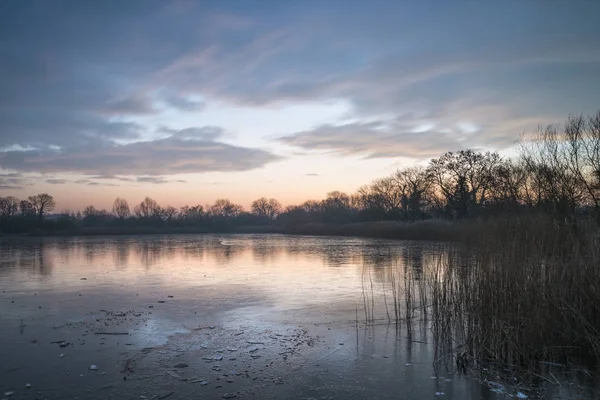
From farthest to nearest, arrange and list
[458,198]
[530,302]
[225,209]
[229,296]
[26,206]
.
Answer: [225,209] < [26,206] < [458,198] < [229,296] < [530,302]

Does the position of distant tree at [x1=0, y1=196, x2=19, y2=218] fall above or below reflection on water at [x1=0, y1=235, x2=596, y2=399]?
above

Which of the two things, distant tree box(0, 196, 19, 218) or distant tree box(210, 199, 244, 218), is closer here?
distant tree box(0, 196, 19, 218)

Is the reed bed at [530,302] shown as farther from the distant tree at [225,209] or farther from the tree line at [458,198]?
the distant tree at [225,209]

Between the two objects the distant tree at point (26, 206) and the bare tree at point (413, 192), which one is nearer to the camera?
the bare tree at point (413, 192)

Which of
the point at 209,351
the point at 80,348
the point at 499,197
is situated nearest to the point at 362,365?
the point at 209,351

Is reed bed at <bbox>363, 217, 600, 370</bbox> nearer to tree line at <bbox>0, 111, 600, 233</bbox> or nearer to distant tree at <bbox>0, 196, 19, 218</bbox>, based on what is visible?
tree line at <bbox>0, 111, 600, 233</bbox>

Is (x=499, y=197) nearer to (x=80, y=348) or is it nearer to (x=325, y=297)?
(x=325, y=297)

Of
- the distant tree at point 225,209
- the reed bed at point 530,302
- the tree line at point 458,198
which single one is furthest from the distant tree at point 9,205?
the reed bed at point 530,302

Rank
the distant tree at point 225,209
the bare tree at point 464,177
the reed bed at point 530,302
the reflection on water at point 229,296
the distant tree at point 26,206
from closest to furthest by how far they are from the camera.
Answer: the reed bed at point 530,302 < the reflection on water at point 229,296 < the bare tree at point 464,177 < the distant tree at point 26,206 < the distant tree at point 225,209

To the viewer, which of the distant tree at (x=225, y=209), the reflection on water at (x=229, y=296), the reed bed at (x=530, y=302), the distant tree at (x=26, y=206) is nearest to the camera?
the reed bed at (x=530, y=302)

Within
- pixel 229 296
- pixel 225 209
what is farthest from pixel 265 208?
pixel 229 296

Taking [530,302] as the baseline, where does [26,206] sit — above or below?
above

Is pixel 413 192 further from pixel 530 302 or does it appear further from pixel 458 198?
pixel 530 302

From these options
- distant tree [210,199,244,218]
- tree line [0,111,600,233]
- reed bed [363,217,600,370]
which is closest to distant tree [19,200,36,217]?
tree line [0,111,600,233]
